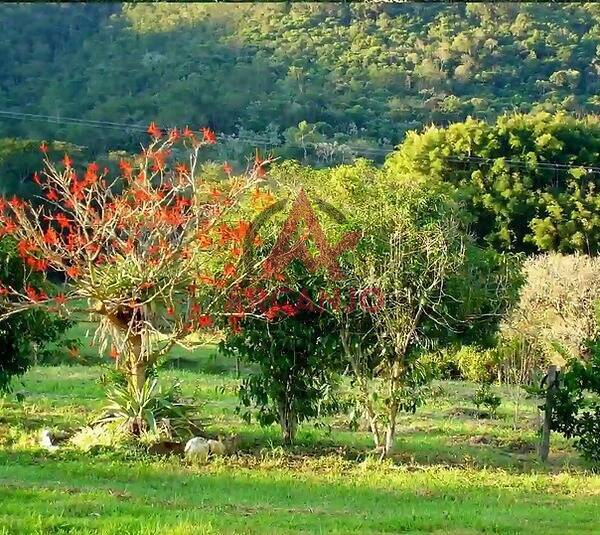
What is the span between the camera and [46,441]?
12.3 metres

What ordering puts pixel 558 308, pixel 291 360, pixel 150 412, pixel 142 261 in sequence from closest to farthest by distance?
1. pixel 150 412
2. pixel 142 261
3. pixel 291 360
4. pixel 558 308

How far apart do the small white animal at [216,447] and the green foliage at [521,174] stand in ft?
86.2

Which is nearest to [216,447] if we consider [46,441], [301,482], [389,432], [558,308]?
[301,482]

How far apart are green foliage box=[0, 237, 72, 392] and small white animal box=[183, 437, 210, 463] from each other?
3.49 meters

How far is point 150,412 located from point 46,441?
4.96 ft

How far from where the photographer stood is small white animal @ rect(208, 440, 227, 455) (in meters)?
12.4

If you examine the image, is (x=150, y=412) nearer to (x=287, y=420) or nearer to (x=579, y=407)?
(x=287, y=420)

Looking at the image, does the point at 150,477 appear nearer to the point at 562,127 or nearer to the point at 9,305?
the point at 9,305

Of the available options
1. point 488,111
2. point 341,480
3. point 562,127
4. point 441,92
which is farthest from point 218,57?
point 341,480

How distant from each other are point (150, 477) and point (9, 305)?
12.4ft

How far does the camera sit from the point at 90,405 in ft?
55.2

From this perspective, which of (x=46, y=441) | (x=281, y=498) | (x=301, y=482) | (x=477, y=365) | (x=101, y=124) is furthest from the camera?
(x=101, y=124)

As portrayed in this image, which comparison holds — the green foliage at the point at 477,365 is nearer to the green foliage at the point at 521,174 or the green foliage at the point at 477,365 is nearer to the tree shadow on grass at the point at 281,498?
the green foliage at the point at 521,174

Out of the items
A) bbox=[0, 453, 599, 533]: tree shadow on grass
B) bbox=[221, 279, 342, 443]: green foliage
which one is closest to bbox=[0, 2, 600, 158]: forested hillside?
bbox=[221, 279, 342, 443]: green foliage
